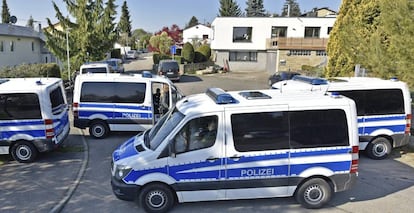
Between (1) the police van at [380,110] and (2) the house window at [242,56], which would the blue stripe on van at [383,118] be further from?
(2) the house window at [242,56]

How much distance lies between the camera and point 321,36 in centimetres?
3441

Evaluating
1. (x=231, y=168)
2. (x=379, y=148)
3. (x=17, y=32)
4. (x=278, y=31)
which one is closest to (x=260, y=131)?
(x=231, y=168)

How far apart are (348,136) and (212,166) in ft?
8.21

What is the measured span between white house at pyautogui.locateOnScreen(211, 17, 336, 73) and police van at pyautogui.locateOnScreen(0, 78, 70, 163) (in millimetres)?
A: 27289

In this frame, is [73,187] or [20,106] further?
[20,106]

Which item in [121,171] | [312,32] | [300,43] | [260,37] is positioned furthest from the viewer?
[260,37]

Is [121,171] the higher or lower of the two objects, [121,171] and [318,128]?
the lower

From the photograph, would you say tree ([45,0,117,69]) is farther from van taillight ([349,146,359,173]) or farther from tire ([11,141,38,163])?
van taillight ([349,146,359,173])

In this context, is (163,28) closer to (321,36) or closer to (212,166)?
(321,36)

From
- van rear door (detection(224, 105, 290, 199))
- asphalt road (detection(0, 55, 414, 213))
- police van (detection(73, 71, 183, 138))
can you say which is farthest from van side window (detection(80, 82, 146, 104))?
van rear door (detection(224, 105, 290, 199))

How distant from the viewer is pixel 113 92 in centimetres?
1037

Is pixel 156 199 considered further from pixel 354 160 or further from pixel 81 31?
pixel 81 31

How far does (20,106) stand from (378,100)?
30.8 feet

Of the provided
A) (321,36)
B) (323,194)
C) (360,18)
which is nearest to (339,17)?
(360,18)
